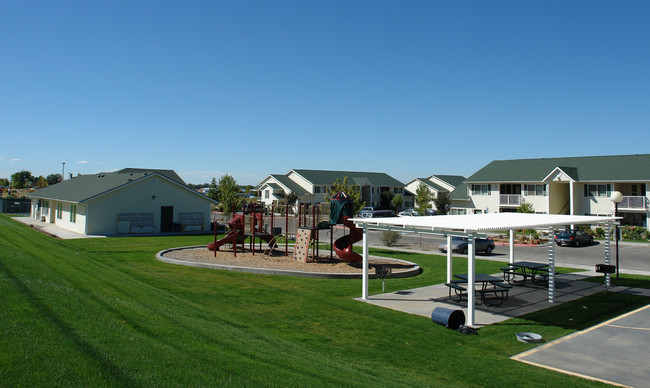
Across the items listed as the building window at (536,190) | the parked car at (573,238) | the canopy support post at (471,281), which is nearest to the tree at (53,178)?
the building window at (536,190)

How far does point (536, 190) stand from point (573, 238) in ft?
46.5

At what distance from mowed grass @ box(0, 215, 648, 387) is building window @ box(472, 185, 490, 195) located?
121ft

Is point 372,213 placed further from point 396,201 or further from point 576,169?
point 576,169

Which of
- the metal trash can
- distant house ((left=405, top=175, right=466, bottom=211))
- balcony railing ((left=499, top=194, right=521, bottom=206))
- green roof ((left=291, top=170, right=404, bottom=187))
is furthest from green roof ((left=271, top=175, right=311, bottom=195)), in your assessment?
the metal trash can

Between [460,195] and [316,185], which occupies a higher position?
[316,185]

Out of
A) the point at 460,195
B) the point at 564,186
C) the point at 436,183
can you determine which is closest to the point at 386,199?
the point at 436,183

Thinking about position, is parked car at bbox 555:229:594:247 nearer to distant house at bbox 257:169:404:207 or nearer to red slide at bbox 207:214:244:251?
red slide at bbox 207:214:244:251

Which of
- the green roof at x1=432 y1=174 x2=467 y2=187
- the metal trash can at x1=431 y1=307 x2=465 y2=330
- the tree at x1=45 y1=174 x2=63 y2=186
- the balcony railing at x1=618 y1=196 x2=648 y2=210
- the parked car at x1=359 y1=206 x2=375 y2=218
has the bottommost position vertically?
the metal trash can at x1=431 y1=307 x2=465 y2=330

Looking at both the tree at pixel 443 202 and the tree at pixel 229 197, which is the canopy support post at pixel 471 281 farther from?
the tree at pixel 443 202

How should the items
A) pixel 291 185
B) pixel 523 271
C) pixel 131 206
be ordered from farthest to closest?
pixel 291 185
pixel 131 206
pixel 523 271

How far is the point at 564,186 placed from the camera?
4762 centimetres

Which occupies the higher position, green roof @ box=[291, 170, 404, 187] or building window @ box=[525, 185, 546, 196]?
green roof @ box=[291, 170, 404, 187]

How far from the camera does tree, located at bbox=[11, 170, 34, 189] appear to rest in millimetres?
122438

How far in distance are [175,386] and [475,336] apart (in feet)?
26.1
